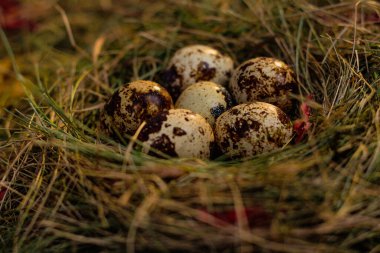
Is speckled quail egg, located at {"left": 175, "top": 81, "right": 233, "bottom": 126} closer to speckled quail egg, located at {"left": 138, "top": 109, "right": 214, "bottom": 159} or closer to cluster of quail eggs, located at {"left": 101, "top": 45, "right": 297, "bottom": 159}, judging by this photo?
cluster of quail eggs, located at {"left": 101, "top": 45, "right": 297, "bottom": 159}

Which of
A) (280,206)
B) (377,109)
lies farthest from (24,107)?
(377,109)

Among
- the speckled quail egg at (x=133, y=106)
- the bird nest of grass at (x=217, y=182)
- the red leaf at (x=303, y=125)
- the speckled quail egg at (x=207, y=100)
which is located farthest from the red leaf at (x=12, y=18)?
the red leaf at (x=303, y=125)

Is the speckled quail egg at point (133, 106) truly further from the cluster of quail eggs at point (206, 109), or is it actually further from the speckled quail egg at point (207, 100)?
the speckled quail egg at point (207, 100)

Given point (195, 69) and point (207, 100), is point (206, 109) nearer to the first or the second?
point (207, 100)

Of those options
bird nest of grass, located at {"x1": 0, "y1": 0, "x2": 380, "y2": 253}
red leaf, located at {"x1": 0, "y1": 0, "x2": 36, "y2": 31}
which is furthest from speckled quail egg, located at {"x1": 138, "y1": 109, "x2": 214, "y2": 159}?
red leaf, located at {"x1": 0, "y1": 0, "x2": 36, "y2": 31}

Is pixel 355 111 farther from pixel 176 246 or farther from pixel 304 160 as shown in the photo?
pixel 176 246

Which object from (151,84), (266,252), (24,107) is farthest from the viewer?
(24,107)

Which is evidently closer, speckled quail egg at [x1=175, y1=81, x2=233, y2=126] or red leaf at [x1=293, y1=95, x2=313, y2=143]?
red leaf at [x1=293, y1=95, x2=313, y2=143]

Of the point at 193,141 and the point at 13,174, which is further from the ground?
the point at 193,141
